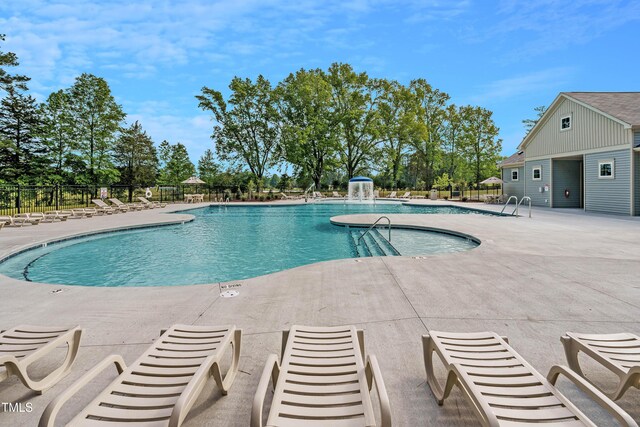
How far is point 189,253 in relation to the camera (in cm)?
906

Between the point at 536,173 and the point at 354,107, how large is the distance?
20.8 m

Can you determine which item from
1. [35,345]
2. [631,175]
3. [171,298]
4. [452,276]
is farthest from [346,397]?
[631,175]

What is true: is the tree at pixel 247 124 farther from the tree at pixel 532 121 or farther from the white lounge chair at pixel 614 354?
the tree at pixel 532 121

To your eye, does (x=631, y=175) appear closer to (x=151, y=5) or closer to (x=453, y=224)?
(x=453, y=224)

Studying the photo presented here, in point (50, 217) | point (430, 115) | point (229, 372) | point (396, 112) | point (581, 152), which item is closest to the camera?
point (229, 372)

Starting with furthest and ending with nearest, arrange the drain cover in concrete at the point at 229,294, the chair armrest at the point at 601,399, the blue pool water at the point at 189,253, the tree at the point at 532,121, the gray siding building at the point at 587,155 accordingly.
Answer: the tree at the point at 532,121 → the gray siding building at the point at 587,155 → the blue pool water at the point at 189,253 → the drain cover in concrete at the point at 229,294 → the chair armrest at the point at 601,399

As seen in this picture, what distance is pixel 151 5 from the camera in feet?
35.1

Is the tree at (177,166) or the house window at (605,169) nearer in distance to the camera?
the house window at (605,169)

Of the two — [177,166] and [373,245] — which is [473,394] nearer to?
[373,245]

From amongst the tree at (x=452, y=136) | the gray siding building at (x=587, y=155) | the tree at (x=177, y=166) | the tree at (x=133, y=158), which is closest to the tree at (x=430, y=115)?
the tree at (x=452, y=136)

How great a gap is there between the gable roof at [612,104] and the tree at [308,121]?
20979 mm

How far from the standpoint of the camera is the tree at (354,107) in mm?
35438

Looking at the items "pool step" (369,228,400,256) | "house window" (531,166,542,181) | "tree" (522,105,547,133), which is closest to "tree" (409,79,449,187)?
"tree" (522,105,547,133)

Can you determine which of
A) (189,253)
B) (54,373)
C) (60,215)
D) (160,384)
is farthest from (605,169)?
(60,215)
